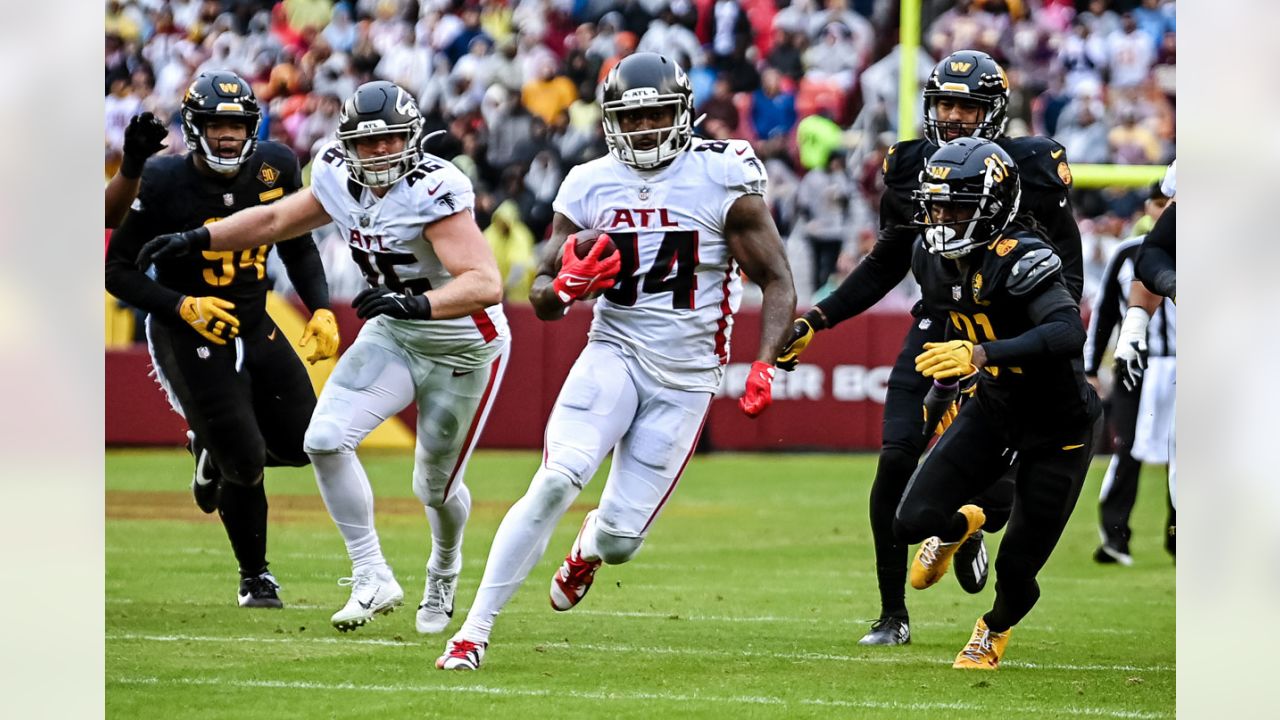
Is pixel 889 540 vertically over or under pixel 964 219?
under

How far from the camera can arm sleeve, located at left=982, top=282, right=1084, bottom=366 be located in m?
5.13

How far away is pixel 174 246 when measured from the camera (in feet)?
19.6

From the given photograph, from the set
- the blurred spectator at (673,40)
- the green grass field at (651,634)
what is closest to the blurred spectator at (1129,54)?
the blurred spectator at (673,40)

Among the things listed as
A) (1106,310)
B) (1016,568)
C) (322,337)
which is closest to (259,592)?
(322,337)

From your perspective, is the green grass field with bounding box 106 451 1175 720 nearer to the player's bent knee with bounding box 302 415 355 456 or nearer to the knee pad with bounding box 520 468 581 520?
the knee pad with bounding box 520 468 581 520

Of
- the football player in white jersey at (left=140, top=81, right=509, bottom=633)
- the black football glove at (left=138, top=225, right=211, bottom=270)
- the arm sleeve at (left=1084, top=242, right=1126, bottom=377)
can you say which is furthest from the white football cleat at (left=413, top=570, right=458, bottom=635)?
the arm sleeve at (left=1084, top=242, right=1126, bottom=377)

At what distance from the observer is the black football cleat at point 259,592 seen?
22.7 ft

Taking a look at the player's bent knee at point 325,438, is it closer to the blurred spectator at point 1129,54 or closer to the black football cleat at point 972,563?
the black football cleat at point 972,563

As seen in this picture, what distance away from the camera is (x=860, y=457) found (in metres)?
14.9

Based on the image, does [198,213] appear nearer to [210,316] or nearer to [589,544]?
[210,316]

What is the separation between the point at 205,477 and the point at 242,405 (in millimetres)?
576

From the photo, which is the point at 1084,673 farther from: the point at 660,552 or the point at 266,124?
the point at 266,124

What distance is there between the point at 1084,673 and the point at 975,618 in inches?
57.5
